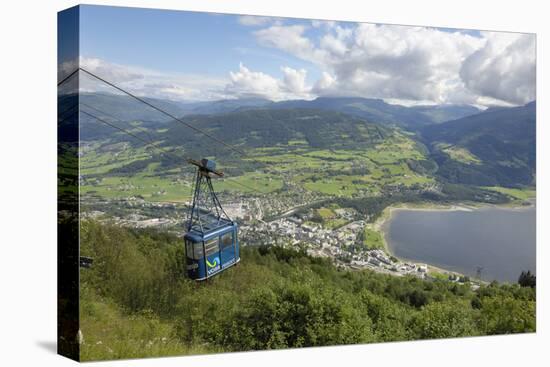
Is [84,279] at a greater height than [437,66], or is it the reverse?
[437,66]

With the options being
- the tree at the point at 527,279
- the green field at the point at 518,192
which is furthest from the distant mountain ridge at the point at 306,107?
the tree at the point at 527,279

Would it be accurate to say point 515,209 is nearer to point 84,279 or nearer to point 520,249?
point 520,249

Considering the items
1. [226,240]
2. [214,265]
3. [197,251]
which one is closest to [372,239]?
[226,240]

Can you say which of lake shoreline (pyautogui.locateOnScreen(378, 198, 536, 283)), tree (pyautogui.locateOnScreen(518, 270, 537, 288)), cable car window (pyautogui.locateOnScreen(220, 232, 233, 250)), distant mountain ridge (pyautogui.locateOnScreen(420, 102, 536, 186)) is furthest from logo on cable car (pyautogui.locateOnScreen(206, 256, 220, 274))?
tree (pyautogui.locateOnScreen(518, 270, 537, 288))

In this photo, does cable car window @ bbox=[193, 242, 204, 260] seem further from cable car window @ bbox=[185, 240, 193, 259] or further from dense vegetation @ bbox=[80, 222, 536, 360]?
dense vegetation @ bbox=[80, 222, 536, 360]

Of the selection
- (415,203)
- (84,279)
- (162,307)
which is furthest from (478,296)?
(84,279)
